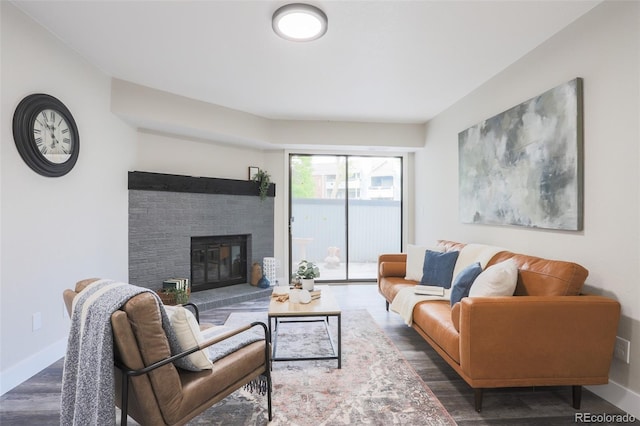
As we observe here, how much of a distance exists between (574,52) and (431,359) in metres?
2.62

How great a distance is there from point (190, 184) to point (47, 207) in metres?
1.82

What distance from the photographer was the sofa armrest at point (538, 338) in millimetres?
1919

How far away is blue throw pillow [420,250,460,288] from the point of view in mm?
3246

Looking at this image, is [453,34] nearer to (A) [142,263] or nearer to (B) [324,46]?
(B) [324,46]

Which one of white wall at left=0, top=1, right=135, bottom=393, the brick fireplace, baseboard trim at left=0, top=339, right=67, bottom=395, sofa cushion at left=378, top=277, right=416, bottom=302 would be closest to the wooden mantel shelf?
the brick fireplace

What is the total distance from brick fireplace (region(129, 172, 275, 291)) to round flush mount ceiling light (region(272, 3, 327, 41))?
251 cm

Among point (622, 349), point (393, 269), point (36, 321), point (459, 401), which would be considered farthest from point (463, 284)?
point (36, 321)

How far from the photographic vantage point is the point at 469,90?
3.73 meters

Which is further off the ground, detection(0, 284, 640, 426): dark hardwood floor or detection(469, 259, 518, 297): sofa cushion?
detection(469, 259, 518, 297): sofa cushion

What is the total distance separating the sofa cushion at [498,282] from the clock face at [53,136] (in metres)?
3.42

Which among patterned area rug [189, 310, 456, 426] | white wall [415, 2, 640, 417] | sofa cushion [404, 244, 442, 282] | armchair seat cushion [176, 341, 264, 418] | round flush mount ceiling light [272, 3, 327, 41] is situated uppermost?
round flush mount ceiling light [272, 3, 327, 41]

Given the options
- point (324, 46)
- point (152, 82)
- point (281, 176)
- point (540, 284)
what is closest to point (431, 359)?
point (540, 284)

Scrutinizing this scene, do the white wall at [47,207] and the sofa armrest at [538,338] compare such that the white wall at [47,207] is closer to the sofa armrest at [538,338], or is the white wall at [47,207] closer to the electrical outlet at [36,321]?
the electrical outlet at [36,321]

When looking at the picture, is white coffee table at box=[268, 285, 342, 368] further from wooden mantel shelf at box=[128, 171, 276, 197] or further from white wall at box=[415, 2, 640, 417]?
wooden mantel shelf at box=[128, 171, 276, 197]
